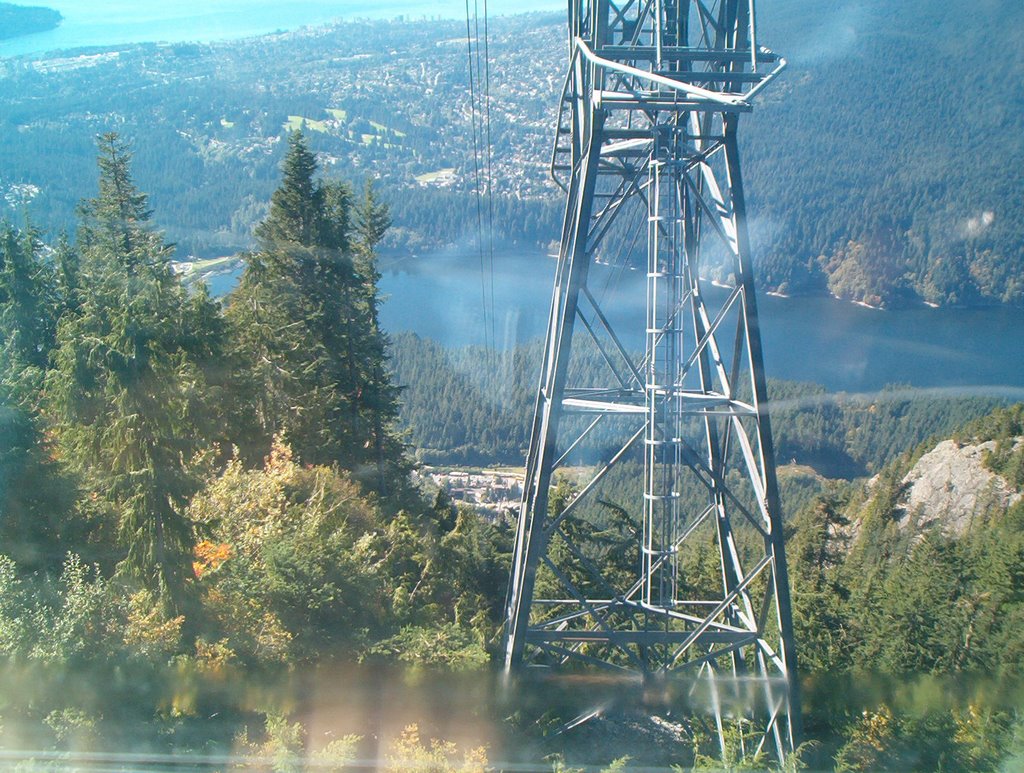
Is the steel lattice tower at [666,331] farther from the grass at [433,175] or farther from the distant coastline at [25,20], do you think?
the grass at [433,175]

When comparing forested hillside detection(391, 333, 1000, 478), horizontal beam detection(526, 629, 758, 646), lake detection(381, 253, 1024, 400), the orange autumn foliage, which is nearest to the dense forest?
the orange autumn foliage

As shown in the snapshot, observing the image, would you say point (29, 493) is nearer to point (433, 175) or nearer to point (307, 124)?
point (307, 124)

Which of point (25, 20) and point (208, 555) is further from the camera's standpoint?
point (25, 20)

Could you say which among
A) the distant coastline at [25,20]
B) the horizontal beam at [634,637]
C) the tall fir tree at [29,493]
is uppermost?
the distant coastline at [25,20]

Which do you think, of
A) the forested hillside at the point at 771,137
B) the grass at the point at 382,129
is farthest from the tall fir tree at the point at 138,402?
the grass at the point at 382,129

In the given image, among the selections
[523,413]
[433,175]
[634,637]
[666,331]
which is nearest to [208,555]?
[634,637]

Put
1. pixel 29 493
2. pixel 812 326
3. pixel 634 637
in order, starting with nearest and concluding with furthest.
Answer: pixel 634 637 → pixel 29 493 → pixel 812 326
